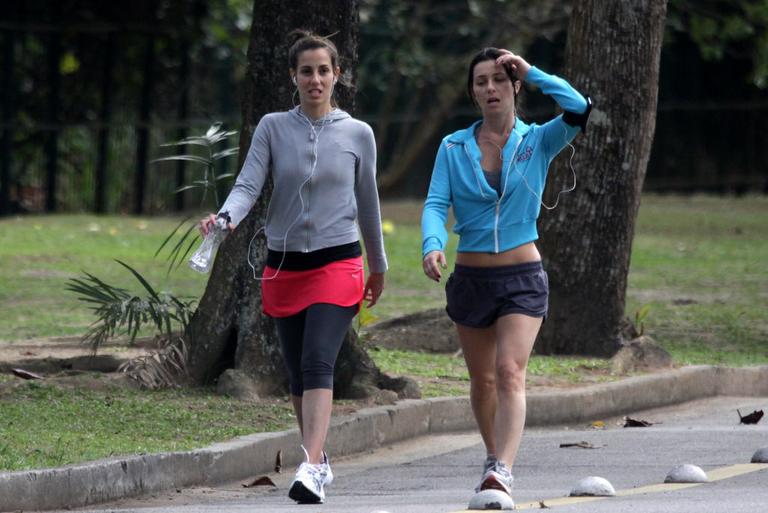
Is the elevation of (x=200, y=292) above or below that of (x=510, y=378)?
below

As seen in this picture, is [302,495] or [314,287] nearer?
[302,495]

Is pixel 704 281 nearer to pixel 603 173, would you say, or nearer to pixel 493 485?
pixel 603 173

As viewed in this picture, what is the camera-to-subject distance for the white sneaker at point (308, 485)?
22.5ft

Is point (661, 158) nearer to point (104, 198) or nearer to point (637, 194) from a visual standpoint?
point (104, 198)

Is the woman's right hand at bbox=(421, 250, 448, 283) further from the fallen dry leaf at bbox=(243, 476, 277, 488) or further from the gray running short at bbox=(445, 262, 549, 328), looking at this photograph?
the fallen dry leaf at bbox=(243, 476, 277, 488)

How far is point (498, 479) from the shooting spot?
6.73 m

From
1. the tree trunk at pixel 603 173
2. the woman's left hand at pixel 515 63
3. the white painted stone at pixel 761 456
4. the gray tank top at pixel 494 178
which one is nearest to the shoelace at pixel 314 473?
the gray tank top at pixel 494 178

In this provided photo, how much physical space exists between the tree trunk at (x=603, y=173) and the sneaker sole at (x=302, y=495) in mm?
4560

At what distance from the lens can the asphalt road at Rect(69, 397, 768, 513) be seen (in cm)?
677

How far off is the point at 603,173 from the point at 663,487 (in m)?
4.11

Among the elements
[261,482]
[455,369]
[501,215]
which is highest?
[501,215]

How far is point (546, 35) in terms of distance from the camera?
2506 cm

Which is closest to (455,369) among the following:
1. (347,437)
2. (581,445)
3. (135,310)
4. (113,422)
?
(581,445)

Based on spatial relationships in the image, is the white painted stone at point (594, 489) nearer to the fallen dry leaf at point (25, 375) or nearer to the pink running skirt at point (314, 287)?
the pink running skirt at point (314, 287)
